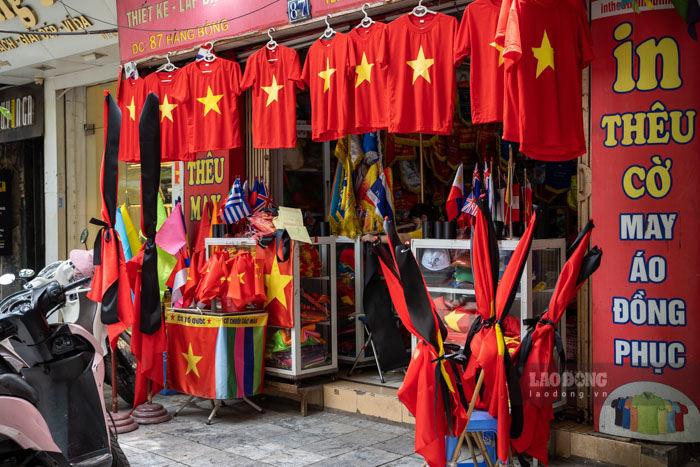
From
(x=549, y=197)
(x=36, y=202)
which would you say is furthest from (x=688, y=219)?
(x=36, y=202)

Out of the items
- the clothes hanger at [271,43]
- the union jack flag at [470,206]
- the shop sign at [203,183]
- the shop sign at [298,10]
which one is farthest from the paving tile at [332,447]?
the shop sign at [298,10]

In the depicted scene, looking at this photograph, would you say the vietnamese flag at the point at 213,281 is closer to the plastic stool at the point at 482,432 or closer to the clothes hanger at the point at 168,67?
the clothes hanger at the point at 168,67

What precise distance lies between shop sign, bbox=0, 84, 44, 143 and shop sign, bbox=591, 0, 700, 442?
9.33 meters

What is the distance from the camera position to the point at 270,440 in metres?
6.21

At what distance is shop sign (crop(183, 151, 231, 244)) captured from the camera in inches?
318

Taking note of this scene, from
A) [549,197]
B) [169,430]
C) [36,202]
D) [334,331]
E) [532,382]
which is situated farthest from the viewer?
[36,202]

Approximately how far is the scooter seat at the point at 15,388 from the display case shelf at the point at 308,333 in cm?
333

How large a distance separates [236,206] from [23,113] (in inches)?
262

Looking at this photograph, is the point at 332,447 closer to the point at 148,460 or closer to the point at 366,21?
the point at 148,460

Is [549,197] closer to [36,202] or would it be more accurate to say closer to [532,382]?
[532,382]

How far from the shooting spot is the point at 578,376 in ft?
18.7

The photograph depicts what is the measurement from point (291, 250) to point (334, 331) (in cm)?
90

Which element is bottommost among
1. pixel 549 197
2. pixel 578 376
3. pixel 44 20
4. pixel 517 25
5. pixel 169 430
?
pixel 169 430

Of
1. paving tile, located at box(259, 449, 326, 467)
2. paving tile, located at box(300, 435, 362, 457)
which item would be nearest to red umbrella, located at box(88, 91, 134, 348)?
paving tile, located at box(259, 449, 326, 467)
